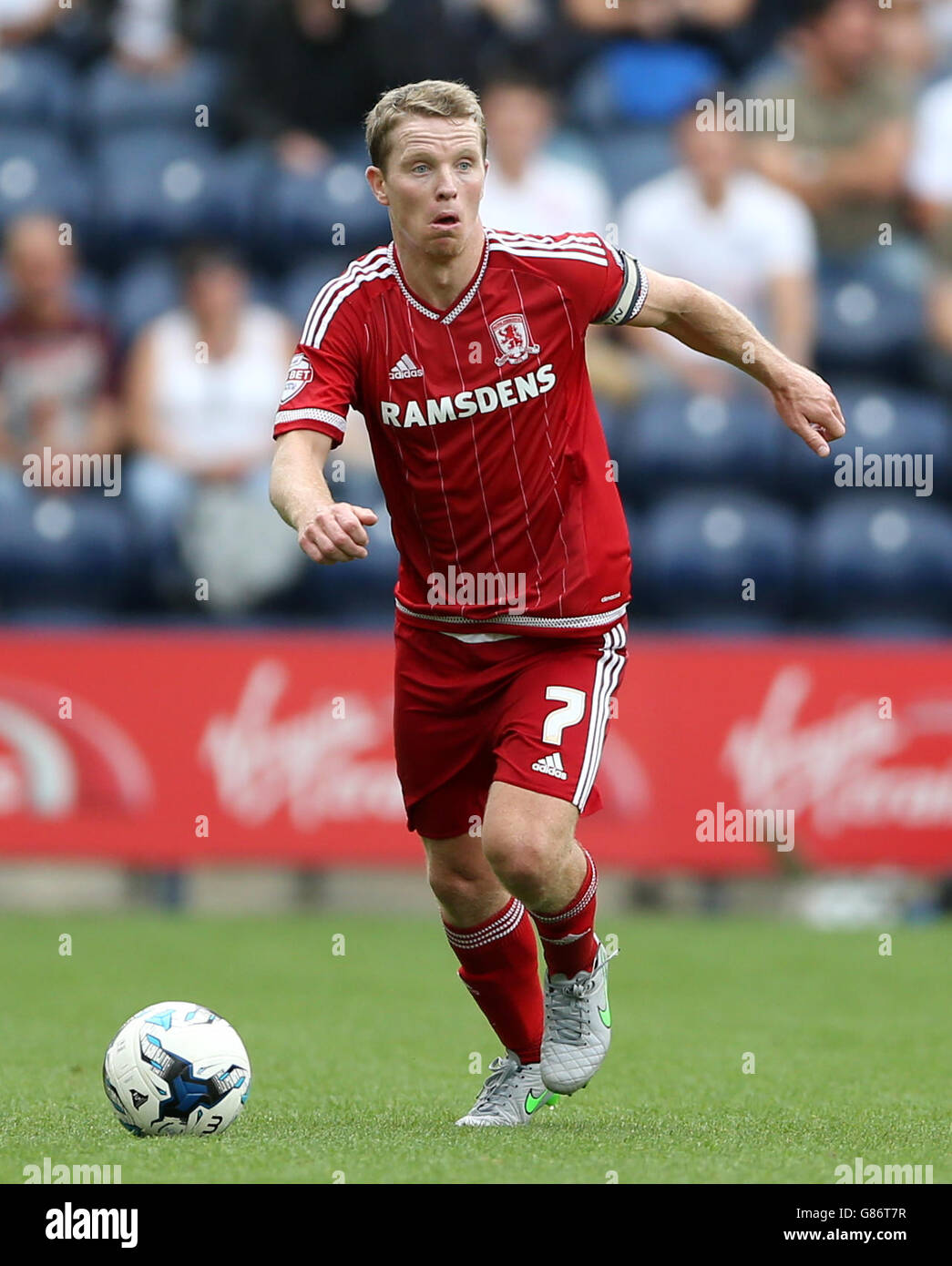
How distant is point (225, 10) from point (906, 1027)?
32.1ft

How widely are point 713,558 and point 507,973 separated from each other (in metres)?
7.50

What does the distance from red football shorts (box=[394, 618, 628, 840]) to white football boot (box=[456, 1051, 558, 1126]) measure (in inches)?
26.5

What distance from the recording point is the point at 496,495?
500 centimetres

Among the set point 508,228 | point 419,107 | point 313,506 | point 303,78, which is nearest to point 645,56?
point 508,228

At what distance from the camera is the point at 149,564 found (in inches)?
488

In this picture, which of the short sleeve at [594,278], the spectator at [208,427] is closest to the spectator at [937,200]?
the spectator at [208,427]

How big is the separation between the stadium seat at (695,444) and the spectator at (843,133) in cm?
176

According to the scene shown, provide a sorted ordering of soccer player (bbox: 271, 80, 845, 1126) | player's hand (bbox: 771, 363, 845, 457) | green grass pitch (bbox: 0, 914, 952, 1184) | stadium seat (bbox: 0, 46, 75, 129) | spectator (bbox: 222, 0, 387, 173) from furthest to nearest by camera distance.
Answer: stadium seat (bbox: 0, 46, 75, 129) < spectator (bbox: 222, 0, 387, 173) < player's hand (bbox: 771, 363, 845, 457) < soccer player (bbox: 271, 80, 845, 1126) < green grass pitch (bbox: 0, 914, 952, 1184)

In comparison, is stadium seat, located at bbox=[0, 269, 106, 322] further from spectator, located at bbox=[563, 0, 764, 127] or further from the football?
the football

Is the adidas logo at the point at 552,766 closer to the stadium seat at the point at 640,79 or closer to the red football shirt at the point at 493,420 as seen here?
the red football shirt at the point at 493,420

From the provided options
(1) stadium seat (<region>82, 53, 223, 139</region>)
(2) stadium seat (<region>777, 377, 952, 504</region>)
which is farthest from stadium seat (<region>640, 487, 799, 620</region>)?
(1) stadium seat (<region>82, 53, 223, 139</region>)

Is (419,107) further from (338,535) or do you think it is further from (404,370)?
(338,535)

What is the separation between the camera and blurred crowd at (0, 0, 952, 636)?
1248 cm

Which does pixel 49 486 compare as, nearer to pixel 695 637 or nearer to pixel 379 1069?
pixel 695 637
